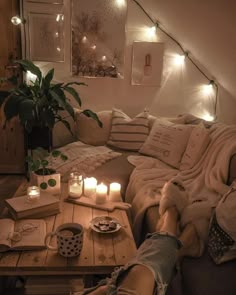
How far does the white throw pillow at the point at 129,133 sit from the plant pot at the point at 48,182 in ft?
3.88

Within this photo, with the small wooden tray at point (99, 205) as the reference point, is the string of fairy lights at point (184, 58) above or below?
above

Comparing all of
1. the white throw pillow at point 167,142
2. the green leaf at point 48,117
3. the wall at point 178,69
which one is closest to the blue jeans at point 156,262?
the green leaf at point 48,117

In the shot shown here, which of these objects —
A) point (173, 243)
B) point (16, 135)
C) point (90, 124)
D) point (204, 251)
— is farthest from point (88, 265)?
point (16, 135)

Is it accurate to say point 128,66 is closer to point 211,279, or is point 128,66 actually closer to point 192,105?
point 192,105

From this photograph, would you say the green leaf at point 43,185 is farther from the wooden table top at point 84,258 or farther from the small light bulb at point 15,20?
the small light bulb at point 15,20

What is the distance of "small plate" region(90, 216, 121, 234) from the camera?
152cm

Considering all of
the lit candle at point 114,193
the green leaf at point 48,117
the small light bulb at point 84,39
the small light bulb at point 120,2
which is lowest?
the lit candle at point 114,193

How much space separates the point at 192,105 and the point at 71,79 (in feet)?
4.44

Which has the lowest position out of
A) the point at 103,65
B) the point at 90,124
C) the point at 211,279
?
the point at 211,279

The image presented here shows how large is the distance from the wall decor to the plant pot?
175cm

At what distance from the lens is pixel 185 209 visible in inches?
64.0

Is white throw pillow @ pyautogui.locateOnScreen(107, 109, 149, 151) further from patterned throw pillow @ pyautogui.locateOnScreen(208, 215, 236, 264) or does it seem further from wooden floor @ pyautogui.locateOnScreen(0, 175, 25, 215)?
patterned throw pillow @ pyautogui.locateOnScreen(208, 215, 236, 264)

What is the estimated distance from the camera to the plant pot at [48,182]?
5.96 feet

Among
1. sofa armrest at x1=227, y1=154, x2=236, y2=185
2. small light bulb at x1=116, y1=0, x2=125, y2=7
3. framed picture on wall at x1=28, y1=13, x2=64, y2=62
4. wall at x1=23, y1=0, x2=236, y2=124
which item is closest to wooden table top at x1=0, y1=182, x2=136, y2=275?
sofa armrest at x1=227, y1=154, x2=236, y2=185
